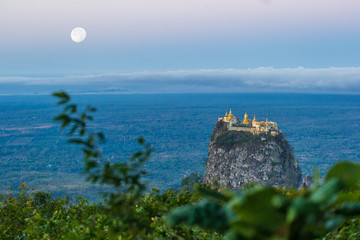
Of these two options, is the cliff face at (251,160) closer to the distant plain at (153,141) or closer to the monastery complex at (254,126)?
the monastery complex at (254,126)

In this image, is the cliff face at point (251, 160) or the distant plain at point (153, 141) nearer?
the cliff face at point (251, 160)

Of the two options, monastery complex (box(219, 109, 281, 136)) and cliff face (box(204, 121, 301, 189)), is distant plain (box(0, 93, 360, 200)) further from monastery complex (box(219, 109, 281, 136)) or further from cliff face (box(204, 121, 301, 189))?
monastery complex (box(219, 109, 281, 136))

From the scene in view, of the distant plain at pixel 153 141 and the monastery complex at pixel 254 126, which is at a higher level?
the monastery complex at pixel 254 126

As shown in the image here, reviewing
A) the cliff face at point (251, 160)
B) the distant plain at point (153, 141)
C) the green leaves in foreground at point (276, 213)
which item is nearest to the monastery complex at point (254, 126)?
the cliff face at point (251, 160)

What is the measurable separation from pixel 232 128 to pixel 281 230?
46.7 m

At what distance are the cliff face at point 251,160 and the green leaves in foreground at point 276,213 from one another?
42.7 metres

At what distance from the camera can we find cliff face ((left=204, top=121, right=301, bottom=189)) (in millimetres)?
44344

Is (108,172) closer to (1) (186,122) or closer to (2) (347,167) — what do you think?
(2) (347,167)

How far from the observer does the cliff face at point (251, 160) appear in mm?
44344

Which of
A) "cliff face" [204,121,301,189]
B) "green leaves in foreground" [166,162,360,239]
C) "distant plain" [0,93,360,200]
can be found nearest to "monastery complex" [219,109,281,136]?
"cliff face" [204,121,301,189]

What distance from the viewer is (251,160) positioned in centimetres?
4572

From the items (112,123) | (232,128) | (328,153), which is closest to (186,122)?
(112,123)

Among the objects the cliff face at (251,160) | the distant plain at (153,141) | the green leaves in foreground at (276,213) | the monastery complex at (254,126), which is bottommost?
the distant plain at (153,141)

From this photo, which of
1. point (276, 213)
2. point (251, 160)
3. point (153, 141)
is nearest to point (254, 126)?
point (251, 160)
